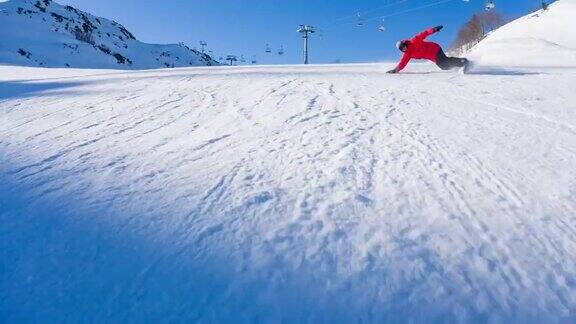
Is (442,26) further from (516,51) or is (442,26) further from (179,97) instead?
(516,51)

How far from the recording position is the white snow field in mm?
2023

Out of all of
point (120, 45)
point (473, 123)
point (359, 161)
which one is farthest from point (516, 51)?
point (120, 45)

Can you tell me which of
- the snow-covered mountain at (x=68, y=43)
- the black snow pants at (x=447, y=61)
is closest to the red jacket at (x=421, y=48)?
the black snow pants at (x=447, y=61)

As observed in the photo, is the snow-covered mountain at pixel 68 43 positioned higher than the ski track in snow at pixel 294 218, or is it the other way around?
the ski track in snow at pixel 294 218

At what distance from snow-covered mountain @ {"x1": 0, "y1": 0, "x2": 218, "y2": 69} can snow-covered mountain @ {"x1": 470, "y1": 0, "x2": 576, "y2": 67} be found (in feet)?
132

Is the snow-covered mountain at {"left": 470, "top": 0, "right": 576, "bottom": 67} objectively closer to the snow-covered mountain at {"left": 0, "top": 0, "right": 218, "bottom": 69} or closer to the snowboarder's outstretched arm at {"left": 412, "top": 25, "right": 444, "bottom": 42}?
the snowboarder's outstretched arm at {"left": 412, "top": 25, "right": 444, "bottom": 42}

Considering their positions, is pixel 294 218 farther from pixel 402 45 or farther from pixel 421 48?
pixel 421 48

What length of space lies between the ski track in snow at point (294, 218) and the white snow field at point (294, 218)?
1 cm

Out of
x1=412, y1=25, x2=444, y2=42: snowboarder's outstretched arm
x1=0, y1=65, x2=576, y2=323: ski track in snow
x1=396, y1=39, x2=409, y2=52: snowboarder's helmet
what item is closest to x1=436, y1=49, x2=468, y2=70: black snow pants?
x1=412, y1=25, x2=444, y2=42: snowboarder's outstretched arm

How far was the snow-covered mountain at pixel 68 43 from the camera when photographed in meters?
50.9

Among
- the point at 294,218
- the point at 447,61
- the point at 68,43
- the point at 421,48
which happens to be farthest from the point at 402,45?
the point at 68,43

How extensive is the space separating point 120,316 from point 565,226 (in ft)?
8.47

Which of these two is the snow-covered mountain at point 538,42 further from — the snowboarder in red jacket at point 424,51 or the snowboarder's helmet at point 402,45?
the snowboarder's helmet at point 402,45

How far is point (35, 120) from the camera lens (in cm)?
554
